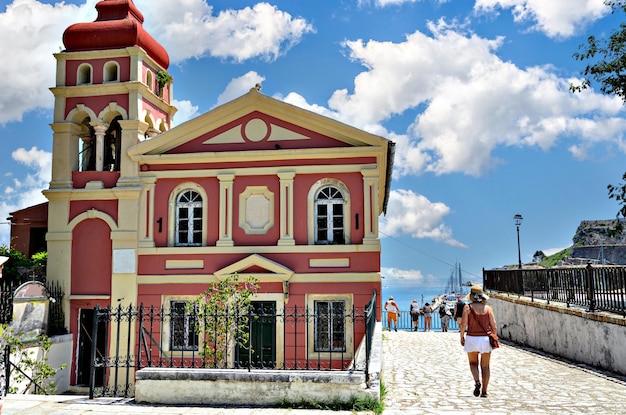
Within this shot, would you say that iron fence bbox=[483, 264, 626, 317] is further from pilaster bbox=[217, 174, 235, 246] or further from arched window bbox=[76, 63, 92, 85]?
arched window bbox=[76, 63, 92, 85]

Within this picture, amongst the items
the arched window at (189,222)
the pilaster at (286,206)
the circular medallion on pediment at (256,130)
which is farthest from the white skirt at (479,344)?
the arched window at (189,222)

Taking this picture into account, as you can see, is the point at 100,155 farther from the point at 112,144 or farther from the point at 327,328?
the point at 327,328

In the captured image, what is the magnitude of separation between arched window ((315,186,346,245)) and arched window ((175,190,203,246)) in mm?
3703

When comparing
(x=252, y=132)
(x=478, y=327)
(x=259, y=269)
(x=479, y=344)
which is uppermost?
(x=252, y=132)

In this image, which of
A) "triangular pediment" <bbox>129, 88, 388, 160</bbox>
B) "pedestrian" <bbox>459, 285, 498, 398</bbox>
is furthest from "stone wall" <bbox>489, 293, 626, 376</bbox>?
"triangular pediment" <bbox>129, 88, 388, 160</bbox>

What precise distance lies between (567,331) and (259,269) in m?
8.63

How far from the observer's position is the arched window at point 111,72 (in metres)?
20.0

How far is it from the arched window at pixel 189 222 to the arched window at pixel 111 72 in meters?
4.90

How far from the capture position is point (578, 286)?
49.4ft

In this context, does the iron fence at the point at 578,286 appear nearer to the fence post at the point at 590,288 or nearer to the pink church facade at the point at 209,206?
the fence post at the point at 590,288

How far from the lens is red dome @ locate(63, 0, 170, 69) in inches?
785

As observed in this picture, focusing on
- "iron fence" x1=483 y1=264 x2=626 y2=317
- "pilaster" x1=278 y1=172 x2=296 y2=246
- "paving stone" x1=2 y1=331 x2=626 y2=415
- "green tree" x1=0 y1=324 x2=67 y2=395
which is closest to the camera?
"paving stone" x1=2 y1=331 x2=626 y2=415

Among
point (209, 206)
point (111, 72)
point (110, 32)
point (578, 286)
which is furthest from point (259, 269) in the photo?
point (110, 32)

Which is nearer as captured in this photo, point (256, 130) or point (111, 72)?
point (256, 130)
